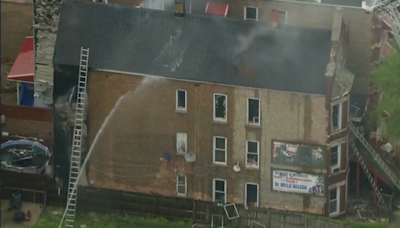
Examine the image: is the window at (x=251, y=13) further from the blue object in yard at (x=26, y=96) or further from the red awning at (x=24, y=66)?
the blue object in yard at (x=26, y=96)

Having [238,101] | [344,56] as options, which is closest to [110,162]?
[238,101]

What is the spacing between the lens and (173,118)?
70812 mm

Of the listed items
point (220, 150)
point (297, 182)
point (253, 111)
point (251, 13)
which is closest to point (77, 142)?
point (220, 150)

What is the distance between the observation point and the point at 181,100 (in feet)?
232

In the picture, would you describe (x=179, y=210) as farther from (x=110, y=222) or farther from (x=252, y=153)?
(x=252, y=153)

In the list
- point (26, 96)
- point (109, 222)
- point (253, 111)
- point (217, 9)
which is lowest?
point (109, 222)

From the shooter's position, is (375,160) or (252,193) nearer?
(252,193)

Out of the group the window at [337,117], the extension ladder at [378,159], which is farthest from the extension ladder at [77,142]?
the extension ladder at [378,159]

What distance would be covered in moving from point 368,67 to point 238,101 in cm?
768

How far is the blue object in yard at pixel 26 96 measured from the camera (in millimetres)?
77688

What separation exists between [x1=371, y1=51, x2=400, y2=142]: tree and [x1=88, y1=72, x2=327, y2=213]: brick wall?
10.8 feet

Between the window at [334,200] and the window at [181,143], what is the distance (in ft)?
21.2

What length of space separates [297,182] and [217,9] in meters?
10.1

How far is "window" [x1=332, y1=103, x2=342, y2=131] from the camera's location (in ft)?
228
